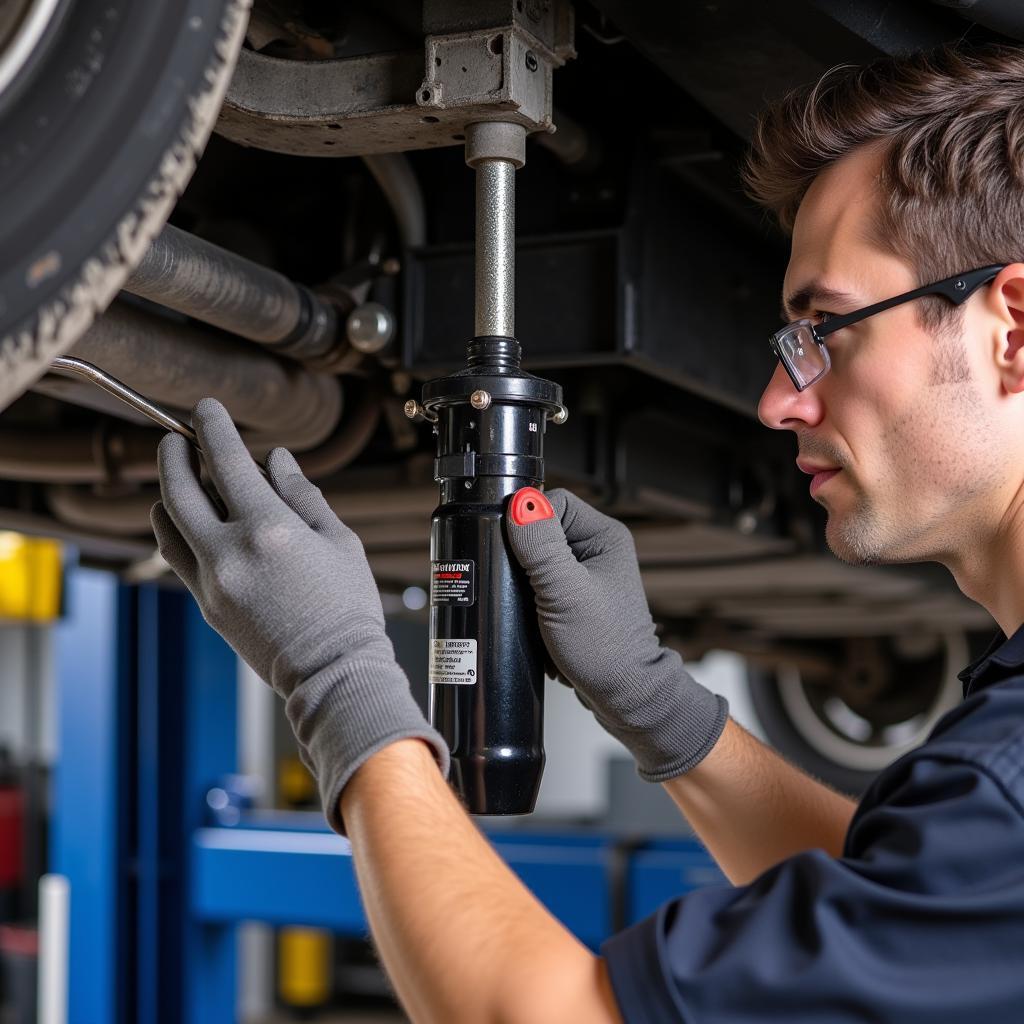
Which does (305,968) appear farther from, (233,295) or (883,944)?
(883,944)

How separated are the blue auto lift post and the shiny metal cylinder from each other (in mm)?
2225

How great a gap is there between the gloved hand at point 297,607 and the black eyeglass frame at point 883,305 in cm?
33

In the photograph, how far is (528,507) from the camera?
900mm

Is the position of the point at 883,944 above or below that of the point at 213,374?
below

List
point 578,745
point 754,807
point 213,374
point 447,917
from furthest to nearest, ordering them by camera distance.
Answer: point 578,745 → point 213,374 → point 754,807 → point 447,917

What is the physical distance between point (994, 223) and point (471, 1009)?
60 centimetres

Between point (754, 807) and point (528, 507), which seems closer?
point (528, 507)

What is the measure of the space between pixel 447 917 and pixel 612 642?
0.35m

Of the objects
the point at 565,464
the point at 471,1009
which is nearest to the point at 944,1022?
the point at 471,1009

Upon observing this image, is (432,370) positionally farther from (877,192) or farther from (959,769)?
(959,769)

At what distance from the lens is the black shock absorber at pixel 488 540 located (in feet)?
2.91

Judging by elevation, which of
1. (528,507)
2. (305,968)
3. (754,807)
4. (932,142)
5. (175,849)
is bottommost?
(305,968)

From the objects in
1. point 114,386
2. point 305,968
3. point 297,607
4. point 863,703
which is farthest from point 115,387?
point 305,968

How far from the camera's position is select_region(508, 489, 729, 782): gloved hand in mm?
933
